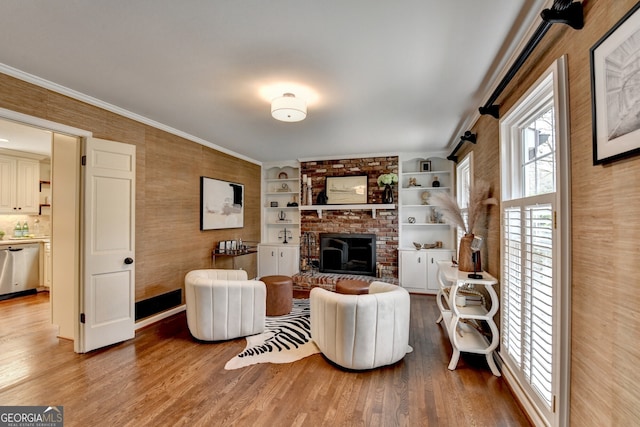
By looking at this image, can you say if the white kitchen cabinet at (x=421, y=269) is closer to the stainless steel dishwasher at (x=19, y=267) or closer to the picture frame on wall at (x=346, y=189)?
the picture frame on wall at (x=346, y=189)

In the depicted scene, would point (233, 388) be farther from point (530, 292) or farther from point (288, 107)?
point (288, 107)

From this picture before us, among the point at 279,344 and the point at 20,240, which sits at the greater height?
the point at 20,240

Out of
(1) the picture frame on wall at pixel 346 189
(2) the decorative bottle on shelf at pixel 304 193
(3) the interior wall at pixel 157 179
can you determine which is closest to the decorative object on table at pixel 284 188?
(2) the decorative bottle on shelf at pixel 304 193

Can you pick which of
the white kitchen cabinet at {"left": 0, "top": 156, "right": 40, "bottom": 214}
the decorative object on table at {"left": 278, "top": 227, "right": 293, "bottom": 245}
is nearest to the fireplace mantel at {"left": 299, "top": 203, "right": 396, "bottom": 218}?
the decorative object on table at {"left": 278, "top": 227, "right": 293, "bottom": 245}

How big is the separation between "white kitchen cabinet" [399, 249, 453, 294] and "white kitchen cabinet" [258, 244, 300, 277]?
2.04 m

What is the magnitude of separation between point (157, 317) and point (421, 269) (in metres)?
4.07

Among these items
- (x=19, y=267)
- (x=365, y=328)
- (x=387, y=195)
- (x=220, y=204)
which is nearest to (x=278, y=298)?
(x=365, y=328)

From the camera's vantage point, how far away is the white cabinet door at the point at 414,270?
493 cm

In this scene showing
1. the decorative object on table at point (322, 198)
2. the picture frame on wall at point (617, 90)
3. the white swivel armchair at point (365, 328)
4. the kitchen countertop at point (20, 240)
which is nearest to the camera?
the picture frame on wall at point (617, 90)

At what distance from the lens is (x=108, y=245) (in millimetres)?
2934

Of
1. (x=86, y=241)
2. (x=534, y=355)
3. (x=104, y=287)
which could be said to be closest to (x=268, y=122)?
(x=86, y=241)

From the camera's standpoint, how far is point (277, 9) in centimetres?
161

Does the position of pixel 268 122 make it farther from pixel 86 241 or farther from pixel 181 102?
pixel 86 241

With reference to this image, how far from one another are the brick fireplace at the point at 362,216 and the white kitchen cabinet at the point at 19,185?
4.91m
